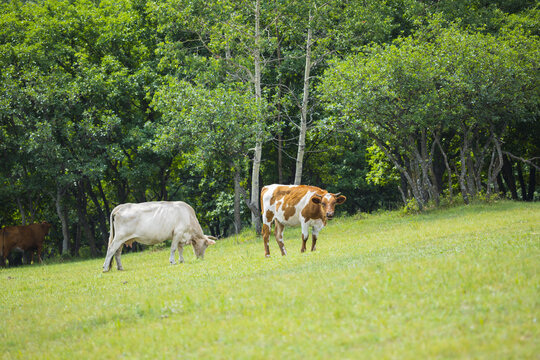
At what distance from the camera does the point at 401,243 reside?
1595 centimetres

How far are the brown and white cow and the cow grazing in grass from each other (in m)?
3.01

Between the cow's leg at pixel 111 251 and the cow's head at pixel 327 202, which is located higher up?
the cow's head at pixel 327 202

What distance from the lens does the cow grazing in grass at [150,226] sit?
744 inches

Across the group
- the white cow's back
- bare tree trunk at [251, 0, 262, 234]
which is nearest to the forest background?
bare tree trunk at [251, 0, 262, 234]

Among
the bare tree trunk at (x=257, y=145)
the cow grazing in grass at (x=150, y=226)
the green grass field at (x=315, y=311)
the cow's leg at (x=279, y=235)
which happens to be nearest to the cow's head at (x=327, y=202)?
the cow's leg at (x=279, y=235)

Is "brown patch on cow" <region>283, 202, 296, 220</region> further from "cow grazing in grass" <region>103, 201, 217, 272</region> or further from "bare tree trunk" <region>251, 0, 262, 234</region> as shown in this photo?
"bare tree trunk" <region>251, 0, 262, 234</region>

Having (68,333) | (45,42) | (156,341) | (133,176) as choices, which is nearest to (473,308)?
(156,341)

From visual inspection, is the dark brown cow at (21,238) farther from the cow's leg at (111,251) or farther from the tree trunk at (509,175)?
the tree trunk at (509,175)

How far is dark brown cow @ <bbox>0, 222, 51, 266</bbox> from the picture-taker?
31406mm

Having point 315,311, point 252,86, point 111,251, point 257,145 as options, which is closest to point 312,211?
point 111,251

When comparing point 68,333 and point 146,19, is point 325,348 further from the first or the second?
point 146,19

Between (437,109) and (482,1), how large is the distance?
11.4 m

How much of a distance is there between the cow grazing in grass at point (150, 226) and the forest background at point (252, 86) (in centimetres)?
767

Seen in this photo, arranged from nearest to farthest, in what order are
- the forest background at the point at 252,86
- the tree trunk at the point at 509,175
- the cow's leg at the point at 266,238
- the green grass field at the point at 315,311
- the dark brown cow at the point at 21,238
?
the green grass field at the point at 315,311
the cow's leg at the point at 266,238
the forest background at the point at 252,86
the dark brown cow at the point at 21,238
the tree trunk at the point at 509,175
